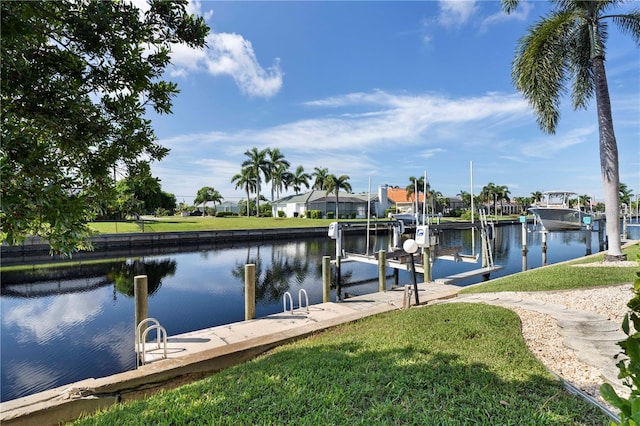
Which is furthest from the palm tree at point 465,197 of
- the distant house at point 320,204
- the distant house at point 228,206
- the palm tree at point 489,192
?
the distant house at point 228,206

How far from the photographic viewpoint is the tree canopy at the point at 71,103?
1.82 m

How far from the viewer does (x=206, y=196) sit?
218 ft

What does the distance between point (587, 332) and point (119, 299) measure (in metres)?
12.9

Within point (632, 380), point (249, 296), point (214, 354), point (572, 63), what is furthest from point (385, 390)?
point (572, 63)

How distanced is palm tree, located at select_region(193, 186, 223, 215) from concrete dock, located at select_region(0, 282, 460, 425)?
6231cm

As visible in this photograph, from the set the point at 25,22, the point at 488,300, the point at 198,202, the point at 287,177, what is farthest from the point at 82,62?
the point at 198,202

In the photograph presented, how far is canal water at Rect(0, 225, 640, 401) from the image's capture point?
672 cm

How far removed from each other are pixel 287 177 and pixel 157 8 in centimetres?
5145

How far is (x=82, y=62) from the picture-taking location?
89.5 inches

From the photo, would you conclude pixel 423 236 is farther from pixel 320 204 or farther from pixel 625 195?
pixel 625 195

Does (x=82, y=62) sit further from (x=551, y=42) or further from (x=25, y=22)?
(x=551, y=42)

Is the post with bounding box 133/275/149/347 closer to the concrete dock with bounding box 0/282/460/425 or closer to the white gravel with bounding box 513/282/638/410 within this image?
the concrete dock with bounding box 0/282/460/425

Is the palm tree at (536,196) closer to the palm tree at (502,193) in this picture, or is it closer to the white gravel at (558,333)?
the palm tree at (502,193)

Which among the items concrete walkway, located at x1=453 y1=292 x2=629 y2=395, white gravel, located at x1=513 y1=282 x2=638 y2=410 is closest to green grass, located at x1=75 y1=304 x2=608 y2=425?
white gravel, located at x1=513 y1=282 x2=638 y2=410
